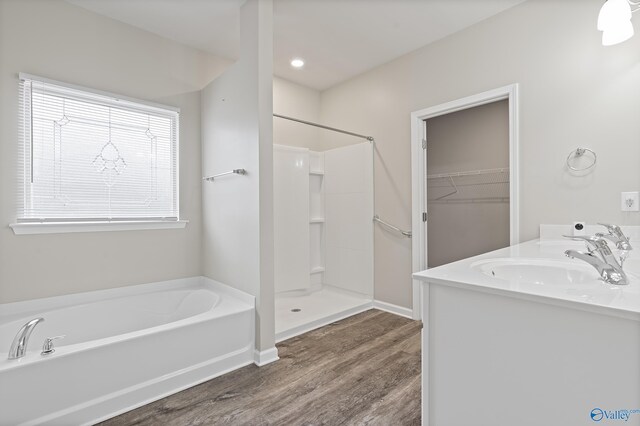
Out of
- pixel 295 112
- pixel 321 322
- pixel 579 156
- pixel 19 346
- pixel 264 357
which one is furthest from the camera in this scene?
pixel 295 112

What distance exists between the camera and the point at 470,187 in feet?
12.1

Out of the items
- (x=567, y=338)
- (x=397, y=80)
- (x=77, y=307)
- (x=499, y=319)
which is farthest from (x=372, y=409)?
(x=397, y=80)

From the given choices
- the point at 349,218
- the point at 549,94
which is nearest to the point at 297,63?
the point at 349,218

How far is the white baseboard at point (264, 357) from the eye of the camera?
210cm

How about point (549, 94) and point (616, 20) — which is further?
point (549, 94)

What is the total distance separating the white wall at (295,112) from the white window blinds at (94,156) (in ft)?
3.68

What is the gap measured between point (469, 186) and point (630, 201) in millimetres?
1889

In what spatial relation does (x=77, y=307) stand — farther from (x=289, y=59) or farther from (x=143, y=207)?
(x=289, y=59)

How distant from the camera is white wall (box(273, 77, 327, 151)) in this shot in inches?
137

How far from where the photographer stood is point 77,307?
2195 millimetres

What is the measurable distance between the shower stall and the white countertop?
1943 mm

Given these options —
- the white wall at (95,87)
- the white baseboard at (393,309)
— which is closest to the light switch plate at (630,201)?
the white baseboard at (393,309)

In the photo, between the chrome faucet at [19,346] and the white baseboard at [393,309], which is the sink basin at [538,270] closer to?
the white baseboard at [393,309]

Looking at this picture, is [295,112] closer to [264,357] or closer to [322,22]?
[322,22]
